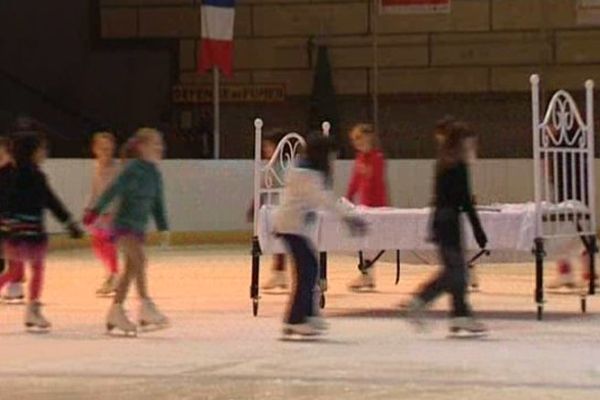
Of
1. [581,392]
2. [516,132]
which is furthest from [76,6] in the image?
[581,392]

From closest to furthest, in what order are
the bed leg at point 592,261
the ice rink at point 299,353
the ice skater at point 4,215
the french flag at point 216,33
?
the ice rink at point 299,353 < the ice skater at point 4,215 < the bed leg at point 592,261 < the french flag at point 216,33

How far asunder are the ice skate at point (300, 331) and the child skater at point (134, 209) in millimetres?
1226

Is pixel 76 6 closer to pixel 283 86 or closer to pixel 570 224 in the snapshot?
pixel 283 86

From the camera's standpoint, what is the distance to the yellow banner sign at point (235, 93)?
98.9 feet

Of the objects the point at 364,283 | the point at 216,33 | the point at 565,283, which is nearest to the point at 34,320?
the point at 364,283

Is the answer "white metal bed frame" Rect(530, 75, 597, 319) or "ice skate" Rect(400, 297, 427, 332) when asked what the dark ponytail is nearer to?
"ice skate" Rect(400, 297, 427, 332)

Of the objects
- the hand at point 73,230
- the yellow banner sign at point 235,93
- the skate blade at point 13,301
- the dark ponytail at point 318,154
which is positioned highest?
the yellow banner sign at point 235,93

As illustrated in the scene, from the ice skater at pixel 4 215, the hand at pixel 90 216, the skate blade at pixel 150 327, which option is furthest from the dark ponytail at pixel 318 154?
the ice skater at pixel 4 215

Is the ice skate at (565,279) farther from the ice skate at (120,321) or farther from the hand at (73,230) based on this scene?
the hand at (73,230)

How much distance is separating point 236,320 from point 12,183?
2.15 m

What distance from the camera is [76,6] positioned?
31.3m

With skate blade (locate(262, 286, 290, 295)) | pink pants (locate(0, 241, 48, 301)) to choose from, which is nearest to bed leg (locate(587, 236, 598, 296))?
skate blade (locate(262, 286, 290, 295))

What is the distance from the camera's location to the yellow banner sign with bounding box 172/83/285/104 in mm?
30141

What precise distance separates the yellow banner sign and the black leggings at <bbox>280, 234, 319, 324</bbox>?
19300mm
